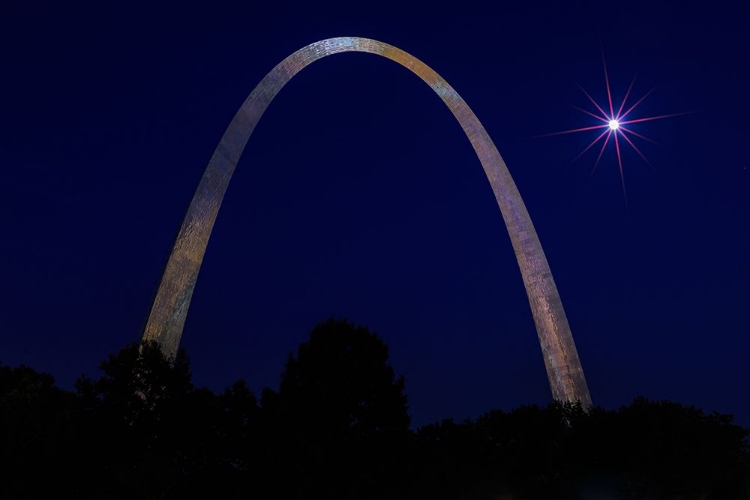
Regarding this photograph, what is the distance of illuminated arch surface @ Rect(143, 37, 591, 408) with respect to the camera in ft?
69.7

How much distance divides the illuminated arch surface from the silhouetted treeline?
155cm

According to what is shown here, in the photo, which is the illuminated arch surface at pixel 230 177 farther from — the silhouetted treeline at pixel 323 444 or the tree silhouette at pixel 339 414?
the tree silhouette at pixel 339 414

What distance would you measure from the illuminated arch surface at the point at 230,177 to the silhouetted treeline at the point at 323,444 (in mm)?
1548

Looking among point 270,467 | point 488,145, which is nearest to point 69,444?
point 270,467

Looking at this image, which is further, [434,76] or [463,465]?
[434,76]

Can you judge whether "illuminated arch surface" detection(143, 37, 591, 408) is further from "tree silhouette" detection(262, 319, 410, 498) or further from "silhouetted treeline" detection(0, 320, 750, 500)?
"tree silhouette" detection(262, 319, 410, 498)

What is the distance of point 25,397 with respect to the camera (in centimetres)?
2269

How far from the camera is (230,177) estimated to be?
24.5m

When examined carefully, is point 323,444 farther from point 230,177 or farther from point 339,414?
point 230,177

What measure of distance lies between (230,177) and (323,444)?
10794 mm

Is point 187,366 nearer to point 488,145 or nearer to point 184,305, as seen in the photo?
point 184,305

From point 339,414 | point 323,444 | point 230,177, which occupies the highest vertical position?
point 230,177

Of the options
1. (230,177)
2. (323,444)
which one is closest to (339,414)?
(323,444)

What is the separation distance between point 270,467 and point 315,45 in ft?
62.6
